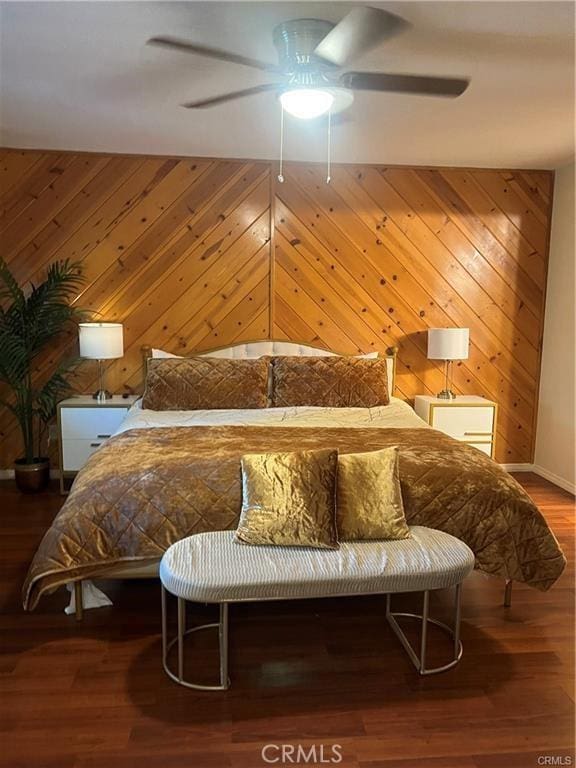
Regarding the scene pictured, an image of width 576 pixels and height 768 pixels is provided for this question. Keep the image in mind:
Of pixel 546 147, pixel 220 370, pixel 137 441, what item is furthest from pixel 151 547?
A: pixel 546 147

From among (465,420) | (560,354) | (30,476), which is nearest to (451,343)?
(465,420)

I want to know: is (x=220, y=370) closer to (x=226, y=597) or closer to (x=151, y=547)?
(x=151, y=547)

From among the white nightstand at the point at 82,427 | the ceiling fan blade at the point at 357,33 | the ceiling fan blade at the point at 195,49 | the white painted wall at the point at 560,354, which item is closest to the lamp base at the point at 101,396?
the white nightstand at the point at 82,427

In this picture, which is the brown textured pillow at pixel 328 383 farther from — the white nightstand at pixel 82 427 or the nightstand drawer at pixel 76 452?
the nightstand drawer at pixel 76 452

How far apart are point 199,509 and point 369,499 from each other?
0.73m

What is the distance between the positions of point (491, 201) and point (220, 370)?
2630mm

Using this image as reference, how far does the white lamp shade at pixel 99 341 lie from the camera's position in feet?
13.4

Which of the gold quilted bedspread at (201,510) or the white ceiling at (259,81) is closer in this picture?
the white ceiling at (259,81)

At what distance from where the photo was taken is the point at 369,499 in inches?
94.1

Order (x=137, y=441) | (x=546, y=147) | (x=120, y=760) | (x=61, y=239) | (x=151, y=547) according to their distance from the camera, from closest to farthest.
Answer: (x=120, y=760) → (x=151, y=547) → (x=137, y=441) → (x=546, y=147) → (x=61, y=239)

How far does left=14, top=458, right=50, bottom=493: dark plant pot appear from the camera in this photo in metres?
4.18

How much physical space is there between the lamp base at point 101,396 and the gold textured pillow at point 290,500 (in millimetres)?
2144

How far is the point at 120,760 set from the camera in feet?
5.90

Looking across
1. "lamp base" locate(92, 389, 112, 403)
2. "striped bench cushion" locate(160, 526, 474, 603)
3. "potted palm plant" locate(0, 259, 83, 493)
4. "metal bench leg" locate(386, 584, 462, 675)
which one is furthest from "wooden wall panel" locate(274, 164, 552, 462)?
"striped bench cushion" locate(160, 526, 474, 603)
